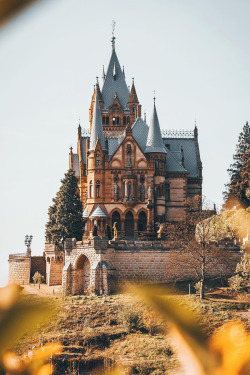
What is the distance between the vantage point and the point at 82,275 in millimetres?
59312

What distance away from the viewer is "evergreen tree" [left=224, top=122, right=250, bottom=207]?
58344mm

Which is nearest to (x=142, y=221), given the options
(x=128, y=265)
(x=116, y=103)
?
(x=128, y=265)

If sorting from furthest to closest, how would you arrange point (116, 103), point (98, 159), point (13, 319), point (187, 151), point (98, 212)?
point (116, 103) < point (187, 151) < point (98, 159) < point (98, 212) < point (13, 319)

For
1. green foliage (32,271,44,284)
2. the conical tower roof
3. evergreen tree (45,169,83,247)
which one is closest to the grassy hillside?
evergreen tree (45,169,83,247)

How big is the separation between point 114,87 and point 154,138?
775 inches

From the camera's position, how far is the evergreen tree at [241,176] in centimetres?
5834

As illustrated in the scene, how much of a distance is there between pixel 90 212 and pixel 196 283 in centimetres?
2069

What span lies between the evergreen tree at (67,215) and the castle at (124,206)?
1.46m

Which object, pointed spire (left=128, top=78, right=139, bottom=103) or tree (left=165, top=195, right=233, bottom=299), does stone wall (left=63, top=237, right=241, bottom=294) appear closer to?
tree (left=165, top=195, right=233, bottom=299)

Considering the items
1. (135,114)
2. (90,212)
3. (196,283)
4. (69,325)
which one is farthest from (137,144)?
(69,325)

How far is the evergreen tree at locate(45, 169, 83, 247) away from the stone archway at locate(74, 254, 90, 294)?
490 cm

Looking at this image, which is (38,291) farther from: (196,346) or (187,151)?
(187,151)

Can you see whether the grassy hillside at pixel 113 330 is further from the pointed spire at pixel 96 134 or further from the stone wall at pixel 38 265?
the pointed spire at pixel 96 134

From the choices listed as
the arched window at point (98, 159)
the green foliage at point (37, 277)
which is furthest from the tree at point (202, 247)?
the arched window at point (98, 159)
